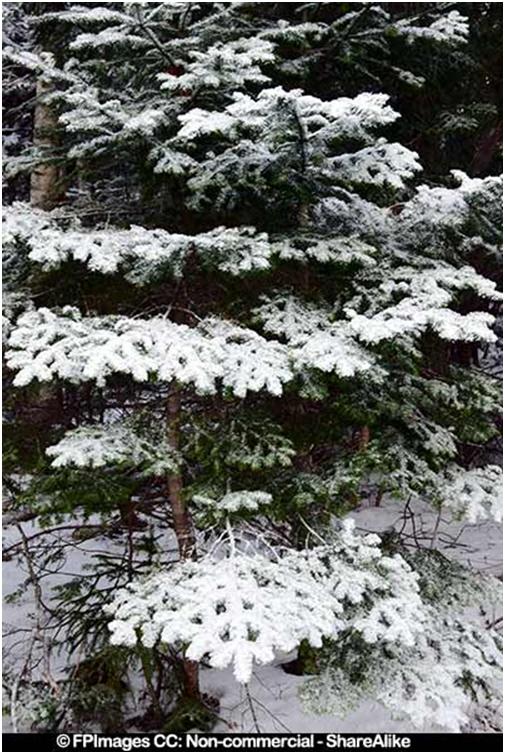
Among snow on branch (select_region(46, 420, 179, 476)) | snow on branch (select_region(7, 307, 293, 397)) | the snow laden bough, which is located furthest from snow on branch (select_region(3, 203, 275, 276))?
the snow laden bough

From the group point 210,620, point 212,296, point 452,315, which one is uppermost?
point 452,315

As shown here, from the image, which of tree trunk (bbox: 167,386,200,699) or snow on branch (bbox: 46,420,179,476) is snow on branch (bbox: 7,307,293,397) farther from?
tree trunk (bbox: 167,386,200,699)

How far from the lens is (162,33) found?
3.45 m

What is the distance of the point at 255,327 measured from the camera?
3500mm

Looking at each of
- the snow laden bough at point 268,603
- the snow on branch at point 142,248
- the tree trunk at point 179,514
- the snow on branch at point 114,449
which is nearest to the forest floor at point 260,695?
the tree trunk at point 179,514

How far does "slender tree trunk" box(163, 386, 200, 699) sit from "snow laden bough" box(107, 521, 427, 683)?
645 millimetres

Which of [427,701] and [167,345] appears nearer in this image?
[167,345]

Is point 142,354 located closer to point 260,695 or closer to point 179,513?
point 179,513

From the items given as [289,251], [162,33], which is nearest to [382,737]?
[289,251]

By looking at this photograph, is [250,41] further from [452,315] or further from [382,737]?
[382,737]

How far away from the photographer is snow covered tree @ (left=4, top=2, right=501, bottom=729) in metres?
2.58

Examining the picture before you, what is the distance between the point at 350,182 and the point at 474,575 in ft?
7.53

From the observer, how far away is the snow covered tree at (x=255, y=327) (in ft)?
8.47

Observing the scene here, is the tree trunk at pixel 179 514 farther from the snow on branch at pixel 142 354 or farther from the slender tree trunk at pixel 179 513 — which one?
the snow on branch at pixel 142 354
